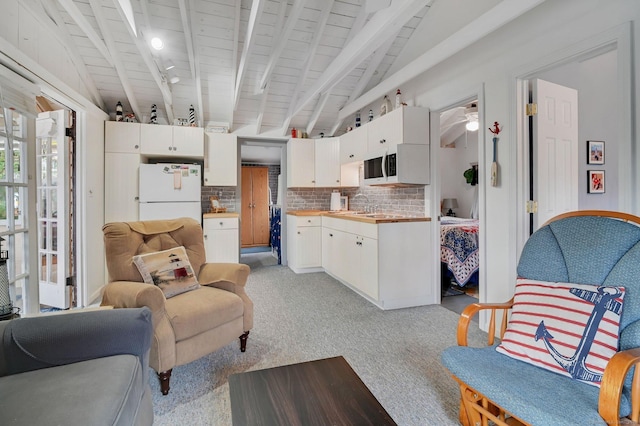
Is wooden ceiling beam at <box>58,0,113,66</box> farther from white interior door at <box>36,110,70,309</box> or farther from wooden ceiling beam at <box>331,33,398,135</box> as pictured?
wooden ceiling beam at <box>331,33,398,135</box>

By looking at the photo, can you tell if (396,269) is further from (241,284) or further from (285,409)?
(285,409)

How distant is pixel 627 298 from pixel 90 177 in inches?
176

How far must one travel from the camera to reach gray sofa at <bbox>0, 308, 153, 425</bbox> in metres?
0.98

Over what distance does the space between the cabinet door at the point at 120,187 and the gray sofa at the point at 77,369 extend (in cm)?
292

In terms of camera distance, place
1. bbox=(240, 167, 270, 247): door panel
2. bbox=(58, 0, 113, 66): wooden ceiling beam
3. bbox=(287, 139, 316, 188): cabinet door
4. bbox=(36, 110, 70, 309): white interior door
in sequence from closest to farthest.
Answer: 1. bbox=(58, 0, 113, 66): wooden ceiling beam
2. bbox=(36, 110, 70, 309): white interior door
3. bbox=(287, 139, 316, 188): cabinet door
4. bbox=(240, 167, 270, 247): door panel

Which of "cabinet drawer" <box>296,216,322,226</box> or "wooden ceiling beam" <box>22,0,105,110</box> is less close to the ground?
"wooden ceiling beam" <box>22,0,105,110</box>

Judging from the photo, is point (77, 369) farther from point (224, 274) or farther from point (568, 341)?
point (568, 341)

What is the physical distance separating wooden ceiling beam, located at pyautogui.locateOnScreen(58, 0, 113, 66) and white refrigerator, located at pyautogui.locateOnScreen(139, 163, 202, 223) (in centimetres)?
129

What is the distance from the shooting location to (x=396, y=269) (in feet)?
10.7

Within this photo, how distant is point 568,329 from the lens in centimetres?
131

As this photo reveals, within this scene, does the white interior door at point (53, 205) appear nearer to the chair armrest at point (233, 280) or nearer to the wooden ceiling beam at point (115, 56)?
the wooden ceiling beam at point (115, 56)

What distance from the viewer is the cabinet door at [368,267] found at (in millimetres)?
3229

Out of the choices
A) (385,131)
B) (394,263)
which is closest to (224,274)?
(394,263)

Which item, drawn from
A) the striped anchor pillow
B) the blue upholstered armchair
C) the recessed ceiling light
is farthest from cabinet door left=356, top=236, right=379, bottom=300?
the recessed ceiling light
